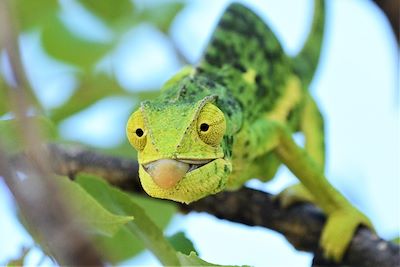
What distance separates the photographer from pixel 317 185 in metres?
2.36

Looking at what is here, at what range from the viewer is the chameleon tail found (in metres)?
3.16

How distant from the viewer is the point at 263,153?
2.44 m

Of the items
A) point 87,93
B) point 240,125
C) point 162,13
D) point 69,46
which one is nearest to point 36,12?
point 69,46

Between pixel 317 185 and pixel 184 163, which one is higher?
pixel 317 185

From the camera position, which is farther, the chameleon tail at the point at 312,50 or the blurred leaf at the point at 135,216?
the chameleon tail at the point at 312,50

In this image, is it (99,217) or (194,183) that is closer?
(99,217)

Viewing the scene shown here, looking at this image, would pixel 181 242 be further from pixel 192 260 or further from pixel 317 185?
pixel 317 185

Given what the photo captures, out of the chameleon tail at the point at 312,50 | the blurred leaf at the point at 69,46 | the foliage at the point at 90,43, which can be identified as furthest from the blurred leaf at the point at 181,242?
the chameleon tail at the point at 312,50

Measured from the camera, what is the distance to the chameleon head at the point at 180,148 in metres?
1.59

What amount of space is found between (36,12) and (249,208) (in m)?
1.05

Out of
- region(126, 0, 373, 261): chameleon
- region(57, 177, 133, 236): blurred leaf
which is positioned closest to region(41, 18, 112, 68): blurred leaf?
region(126, 0, 373, 261): chameleon

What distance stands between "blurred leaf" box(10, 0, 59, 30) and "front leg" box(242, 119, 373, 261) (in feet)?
2.78

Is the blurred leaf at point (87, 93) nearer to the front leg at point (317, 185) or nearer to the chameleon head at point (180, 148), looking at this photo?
the front leg at point (317, 185)

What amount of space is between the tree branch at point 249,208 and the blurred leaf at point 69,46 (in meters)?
0.32
